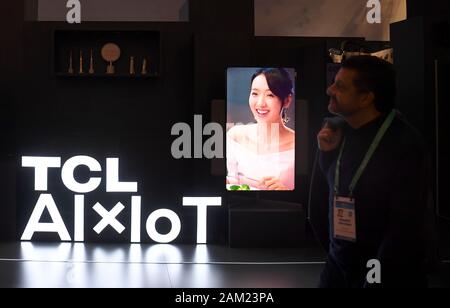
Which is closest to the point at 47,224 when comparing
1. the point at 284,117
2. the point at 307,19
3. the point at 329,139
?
the point at 284,117

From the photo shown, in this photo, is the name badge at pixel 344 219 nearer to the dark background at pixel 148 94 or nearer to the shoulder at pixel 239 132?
the shoulder at pixel 239 132

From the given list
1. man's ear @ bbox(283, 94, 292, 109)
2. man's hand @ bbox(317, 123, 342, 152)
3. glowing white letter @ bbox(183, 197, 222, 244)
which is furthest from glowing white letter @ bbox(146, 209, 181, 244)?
man's hand @ bbox(317, 123, 342, 152)

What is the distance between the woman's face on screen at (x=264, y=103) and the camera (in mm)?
4195

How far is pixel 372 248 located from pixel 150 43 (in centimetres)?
340

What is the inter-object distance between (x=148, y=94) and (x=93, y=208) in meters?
1.29

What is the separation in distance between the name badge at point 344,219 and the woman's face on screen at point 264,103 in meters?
1.85

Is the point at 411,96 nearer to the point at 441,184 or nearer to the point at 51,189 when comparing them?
the point at 441,184

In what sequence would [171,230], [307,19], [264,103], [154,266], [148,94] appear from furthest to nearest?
[307,19] < [148,94] < [171,230] < [264,103] < [154,266]

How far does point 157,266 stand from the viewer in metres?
3.76

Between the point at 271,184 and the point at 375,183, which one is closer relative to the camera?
the point at 375,183

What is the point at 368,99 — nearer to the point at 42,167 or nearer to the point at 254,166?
the point at 254,166

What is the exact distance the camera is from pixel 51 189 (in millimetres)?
4707

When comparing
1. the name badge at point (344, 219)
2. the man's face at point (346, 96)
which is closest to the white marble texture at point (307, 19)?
the man's face at point (346, 96)
